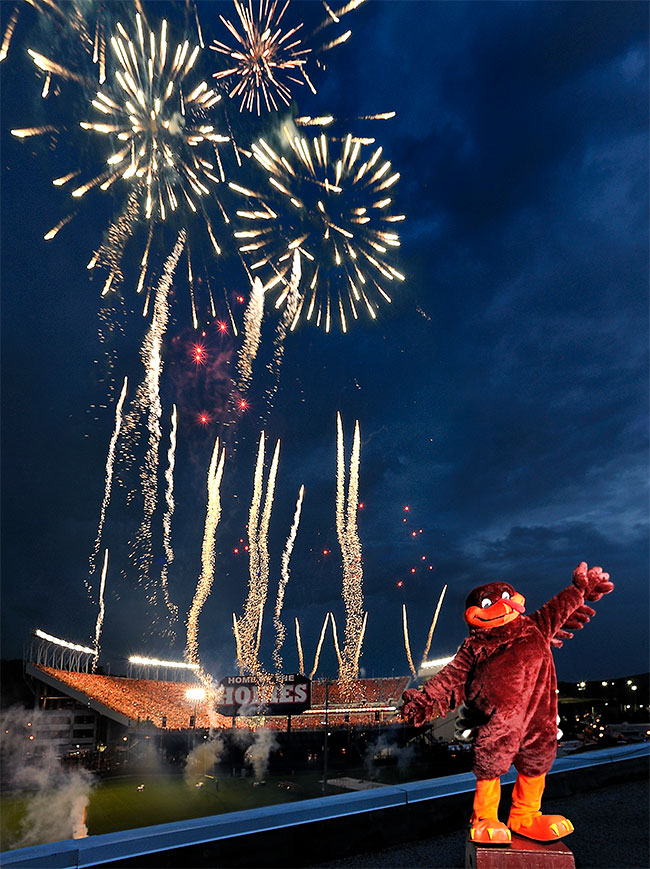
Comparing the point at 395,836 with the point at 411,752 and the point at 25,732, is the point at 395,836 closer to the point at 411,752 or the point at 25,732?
the point at 411,752

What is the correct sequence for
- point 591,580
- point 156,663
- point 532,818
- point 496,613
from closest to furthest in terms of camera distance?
1. point 532,818
2. point 496,613
3. point 591,580
4. point 156,663

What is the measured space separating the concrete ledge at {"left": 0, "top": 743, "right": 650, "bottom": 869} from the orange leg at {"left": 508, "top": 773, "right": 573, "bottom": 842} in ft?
4.10

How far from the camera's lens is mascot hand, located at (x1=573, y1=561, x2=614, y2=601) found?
220 inches

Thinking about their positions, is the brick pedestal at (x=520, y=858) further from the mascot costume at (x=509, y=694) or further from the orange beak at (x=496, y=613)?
the orange beak at (x=496, y=613)

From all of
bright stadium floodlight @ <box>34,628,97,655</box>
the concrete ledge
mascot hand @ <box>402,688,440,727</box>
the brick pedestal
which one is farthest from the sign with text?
the brick pedestal

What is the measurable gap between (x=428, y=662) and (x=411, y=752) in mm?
13886

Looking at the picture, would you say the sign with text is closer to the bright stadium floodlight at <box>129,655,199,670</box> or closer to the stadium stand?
the stadium stand

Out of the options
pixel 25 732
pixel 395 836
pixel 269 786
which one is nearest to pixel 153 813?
pixel 269 786

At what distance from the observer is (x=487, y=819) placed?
478 cm

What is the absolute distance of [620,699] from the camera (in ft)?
269

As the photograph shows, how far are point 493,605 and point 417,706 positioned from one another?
132cm

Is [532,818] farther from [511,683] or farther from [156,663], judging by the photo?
[156,663]

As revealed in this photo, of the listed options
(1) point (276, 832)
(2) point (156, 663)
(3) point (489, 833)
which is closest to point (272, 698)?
(2) point (156, 663)

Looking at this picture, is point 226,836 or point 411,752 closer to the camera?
point 226,836
